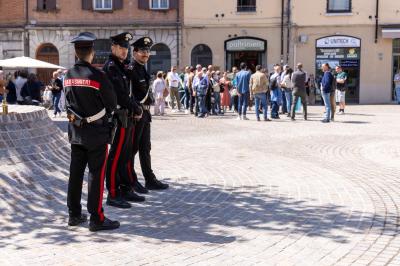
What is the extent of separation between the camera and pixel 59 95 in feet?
70.0

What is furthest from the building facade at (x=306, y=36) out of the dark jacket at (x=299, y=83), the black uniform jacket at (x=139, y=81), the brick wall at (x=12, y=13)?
the black uniform jacket at (x=139, y=81)

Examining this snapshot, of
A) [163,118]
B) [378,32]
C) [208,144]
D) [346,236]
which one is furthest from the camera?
[378,32]

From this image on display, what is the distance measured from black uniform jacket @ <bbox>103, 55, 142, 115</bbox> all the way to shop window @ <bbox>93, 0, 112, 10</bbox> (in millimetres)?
26194

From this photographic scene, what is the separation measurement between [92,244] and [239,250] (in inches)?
54.7

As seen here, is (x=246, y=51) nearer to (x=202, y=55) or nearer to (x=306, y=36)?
(x=202, y=55)

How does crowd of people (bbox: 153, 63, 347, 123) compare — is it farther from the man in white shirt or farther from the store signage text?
the store signage text

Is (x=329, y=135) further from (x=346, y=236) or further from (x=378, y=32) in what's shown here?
(x=378, y=32)

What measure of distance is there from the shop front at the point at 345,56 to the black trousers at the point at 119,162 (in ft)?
80.3

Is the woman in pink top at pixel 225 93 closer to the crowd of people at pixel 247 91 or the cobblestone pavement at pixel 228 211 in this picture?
the crowd of people at pixel 247 91

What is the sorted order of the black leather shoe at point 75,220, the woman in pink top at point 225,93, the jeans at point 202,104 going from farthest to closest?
the woman in pink top at point 225,93 → the jeans at point 202,104 → the black leather shoe at point 75,220

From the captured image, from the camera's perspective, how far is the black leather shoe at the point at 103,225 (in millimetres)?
6239

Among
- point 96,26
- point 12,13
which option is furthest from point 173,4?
point 12,13

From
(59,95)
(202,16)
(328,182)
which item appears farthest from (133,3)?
(328,182)

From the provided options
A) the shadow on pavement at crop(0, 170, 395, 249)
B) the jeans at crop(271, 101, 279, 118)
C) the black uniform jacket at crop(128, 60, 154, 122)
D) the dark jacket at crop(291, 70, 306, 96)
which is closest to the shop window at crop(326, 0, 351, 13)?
the jeans at crop(271, 101, 279, 118)
